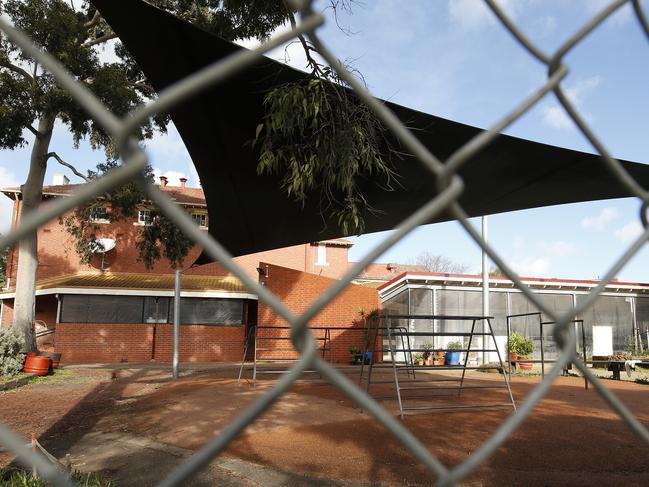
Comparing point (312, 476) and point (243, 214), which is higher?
point (243, 214)

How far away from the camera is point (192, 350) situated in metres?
17.0

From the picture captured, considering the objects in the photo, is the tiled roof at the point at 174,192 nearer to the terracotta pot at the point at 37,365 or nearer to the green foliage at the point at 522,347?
the terracotta pot at the point at 37,365

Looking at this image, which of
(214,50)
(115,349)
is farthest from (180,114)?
(115,349)

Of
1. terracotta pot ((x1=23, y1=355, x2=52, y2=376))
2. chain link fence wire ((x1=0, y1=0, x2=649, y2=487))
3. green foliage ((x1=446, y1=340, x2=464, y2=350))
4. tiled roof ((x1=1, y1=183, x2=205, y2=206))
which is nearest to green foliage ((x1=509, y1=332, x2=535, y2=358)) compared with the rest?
green foliage ((x1=446, y1=340, x2=464, y2=350))

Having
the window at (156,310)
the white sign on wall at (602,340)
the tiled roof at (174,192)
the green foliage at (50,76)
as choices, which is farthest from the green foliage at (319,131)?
the tiled roof at (174,192)

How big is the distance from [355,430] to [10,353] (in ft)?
30.1

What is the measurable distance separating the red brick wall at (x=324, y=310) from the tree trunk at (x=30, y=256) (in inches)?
253

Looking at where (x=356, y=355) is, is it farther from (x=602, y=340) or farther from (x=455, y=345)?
(x=602, y=340)

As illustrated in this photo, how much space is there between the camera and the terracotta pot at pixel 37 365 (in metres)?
10.9

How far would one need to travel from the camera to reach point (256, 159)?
167 inches

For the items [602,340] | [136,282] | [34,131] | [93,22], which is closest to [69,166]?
[34,131]

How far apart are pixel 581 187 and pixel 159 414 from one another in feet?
17.6

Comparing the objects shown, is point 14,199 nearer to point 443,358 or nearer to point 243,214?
point 443,358

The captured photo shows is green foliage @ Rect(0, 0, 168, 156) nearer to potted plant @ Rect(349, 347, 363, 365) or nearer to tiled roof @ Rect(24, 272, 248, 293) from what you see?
tiled roof @ Rect(24, 272, 248, 293)
